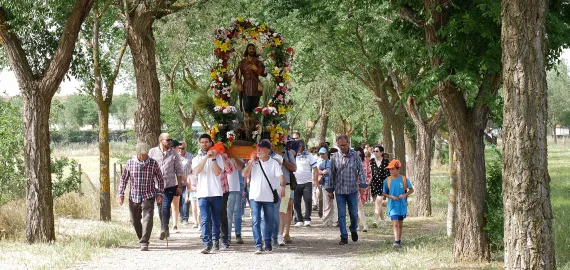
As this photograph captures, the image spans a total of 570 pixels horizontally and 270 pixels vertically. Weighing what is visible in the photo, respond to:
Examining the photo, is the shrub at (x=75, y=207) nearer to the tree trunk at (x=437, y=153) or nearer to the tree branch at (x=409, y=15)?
the tree branch at (x=409, y=15)

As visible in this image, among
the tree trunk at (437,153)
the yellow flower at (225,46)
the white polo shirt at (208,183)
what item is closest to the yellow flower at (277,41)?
the yellow flower at (225,46)

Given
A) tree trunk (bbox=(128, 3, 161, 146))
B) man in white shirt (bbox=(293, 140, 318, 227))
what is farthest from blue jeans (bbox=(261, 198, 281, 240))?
tree trunk (bbox=(128, 3, 161, 146))

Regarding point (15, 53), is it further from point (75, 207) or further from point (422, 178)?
point (422, 178)

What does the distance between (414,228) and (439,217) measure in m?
2.79

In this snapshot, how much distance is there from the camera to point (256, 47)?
1686 cm

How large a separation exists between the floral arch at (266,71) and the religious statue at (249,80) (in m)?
0.19

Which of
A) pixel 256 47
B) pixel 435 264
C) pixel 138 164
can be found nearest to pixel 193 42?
pixel 256 47

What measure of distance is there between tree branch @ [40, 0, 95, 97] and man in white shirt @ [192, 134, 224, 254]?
3055mm

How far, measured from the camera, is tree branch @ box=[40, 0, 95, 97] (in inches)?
593

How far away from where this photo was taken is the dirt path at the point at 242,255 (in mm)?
12586

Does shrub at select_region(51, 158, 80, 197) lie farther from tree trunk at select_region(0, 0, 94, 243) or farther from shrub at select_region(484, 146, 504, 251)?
shrub at select_region(484, 146, 504, 251)

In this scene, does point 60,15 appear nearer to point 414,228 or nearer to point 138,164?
point 138,164

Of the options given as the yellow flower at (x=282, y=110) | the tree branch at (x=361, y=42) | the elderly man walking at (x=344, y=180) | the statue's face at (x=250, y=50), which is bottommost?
the elderly man walking at (x=344, y=180)

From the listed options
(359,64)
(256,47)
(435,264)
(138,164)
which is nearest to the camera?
(435,264)
